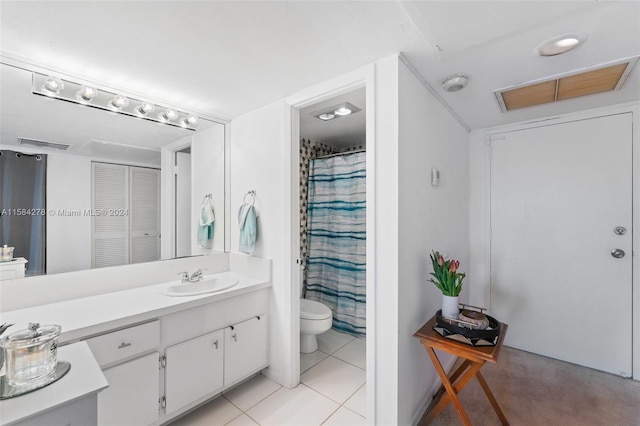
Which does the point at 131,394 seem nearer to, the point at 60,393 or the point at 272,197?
the point at 60,393

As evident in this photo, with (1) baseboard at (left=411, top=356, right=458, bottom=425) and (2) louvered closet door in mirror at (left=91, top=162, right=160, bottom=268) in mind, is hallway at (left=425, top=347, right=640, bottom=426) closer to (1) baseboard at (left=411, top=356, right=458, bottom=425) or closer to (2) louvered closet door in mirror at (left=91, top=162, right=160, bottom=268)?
(1) baseboard at (left=411, top=356, right=458, bottom=425)

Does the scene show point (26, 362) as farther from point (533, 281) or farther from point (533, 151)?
point (533, 151)

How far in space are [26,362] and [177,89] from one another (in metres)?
1.66

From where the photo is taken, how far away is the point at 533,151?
8.18ft

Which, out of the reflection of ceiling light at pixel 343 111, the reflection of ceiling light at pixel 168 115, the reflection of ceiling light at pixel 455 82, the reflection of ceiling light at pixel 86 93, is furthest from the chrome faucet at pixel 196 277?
the reflection of ceiling light at pixel 455 82

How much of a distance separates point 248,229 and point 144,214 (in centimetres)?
73

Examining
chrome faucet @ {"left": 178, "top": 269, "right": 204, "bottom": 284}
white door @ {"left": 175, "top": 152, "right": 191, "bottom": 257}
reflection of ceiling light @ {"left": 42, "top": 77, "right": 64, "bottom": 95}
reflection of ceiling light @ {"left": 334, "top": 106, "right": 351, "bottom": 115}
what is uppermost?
reflection of ceiling light @ {"left": 334, "top": 106, "right": 351, "bottom": 115}

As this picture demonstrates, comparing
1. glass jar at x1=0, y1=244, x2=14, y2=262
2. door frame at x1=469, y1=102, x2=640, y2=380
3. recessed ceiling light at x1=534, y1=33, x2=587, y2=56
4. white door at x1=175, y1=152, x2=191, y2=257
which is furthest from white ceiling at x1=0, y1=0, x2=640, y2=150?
door frame at x1=469, y1=102, x2=640, y2=380

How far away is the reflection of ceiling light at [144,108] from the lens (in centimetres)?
192

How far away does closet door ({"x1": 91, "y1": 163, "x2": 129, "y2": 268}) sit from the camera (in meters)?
1.72

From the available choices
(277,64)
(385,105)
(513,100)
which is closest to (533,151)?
(513,100)

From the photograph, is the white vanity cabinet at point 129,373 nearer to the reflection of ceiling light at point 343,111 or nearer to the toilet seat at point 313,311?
the toilet seat at point 313,311

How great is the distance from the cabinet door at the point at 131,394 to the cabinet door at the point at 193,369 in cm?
8

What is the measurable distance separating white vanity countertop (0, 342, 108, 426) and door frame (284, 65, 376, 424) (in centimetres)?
121
